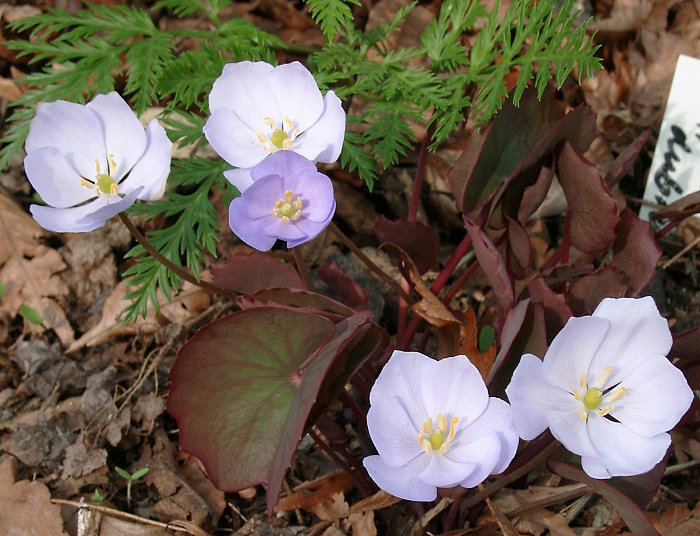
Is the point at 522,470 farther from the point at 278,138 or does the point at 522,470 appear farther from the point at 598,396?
the point at 278,138

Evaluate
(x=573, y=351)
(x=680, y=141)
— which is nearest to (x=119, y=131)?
(x=573, y=351)

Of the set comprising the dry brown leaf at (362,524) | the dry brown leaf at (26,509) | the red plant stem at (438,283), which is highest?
the red plant stem at (438,283)

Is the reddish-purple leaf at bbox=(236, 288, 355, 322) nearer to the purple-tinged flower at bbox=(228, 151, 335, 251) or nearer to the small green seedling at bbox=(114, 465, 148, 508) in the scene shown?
the purple-tinged flower at bbox=(228, 151, 335, 251)

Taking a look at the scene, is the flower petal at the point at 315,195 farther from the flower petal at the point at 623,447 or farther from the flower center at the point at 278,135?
the flower petal at the point at 623,447

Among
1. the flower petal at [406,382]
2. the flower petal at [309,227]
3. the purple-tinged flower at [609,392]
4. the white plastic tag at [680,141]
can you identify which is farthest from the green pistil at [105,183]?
the white plastic tag at [680,141]

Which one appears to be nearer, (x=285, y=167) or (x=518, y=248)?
(x=285, y=167)

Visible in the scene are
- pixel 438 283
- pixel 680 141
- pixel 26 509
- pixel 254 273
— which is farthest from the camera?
pixel 680 141
